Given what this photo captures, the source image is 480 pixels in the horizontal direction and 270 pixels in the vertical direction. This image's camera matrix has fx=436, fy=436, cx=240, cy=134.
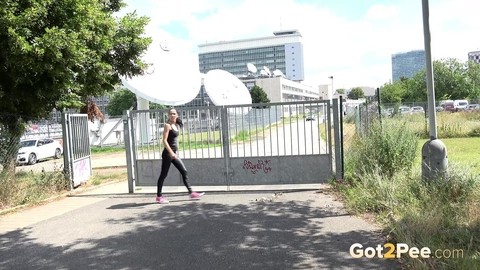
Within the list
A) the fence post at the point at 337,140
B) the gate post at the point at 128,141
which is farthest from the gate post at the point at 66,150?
the fence post at the point at 337,140

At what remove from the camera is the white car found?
73.2 ft

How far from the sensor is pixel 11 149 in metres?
9.80

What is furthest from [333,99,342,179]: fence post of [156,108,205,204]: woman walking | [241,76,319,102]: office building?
[241,76,319,102]: office building

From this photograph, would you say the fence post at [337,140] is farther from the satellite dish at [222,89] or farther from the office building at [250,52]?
the office building at [250,52]

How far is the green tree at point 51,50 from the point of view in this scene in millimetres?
6586

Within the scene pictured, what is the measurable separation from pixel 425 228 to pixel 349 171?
13.8ft

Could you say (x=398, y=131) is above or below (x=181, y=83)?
below

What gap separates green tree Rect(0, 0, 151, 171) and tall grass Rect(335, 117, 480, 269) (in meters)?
5.22

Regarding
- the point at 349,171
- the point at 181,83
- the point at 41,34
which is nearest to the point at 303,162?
the point at 349,171

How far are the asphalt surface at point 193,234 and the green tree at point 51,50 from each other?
2.20 meters

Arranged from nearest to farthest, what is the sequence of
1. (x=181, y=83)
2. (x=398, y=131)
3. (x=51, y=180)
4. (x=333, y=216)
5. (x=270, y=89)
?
(x=333, y=216), (x=398, y=131), (x=51, y=180), (x=181, y=83), (x=270, y=89)

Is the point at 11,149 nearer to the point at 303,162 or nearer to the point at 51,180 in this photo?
the point at 51,180

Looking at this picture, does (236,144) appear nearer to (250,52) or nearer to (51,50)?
(51,50)

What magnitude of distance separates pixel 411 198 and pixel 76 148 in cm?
829
